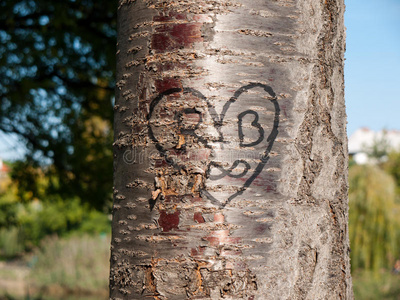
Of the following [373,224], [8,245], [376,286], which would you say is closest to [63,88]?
[376,286]

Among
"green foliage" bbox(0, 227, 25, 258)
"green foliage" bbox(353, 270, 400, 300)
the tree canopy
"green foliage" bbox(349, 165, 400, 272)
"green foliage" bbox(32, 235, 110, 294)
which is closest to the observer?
→ the tree canopy

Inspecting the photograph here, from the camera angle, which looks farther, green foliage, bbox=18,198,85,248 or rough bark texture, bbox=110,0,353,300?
green foliage, bbox=18,198,85,248

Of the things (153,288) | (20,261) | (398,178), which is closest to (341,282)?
(153,288)

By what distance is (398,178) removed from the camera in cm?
1980

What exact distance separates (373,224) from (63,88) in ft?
26.6

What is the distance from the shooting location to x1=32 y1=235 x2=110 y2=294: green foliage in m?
10.6

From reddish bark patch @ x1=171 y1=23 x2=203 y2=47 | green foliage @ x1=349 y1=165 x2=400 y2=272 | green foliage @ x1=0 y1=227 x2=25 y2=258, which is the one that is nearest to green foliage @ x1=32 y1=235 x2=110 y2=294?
green foliage @ x1=0 y1=227 x2=25 y2=258

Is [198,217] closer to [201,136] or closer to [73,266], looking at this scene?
[201,136]

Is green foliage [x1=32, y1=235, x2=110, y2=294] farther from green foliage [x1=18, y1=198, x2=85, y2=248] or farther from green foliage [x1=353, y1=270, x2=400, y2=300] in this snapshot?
green foliage [x1=353, y1=270, x2=400, y2=300]

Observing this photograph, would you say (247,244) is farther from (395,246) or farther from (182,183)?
(395,246)

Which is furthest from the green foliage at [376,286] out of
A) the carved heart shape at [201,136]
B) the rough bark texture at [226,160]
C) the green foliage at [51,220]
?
the green foliage at [51,220]

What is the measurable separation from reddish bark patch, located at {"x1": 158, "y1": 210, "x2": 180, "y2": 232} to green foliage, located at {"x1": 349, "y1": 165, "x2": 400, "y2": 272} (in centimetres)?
1040

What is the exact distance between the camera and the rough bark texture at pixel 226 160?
1025 millimetres

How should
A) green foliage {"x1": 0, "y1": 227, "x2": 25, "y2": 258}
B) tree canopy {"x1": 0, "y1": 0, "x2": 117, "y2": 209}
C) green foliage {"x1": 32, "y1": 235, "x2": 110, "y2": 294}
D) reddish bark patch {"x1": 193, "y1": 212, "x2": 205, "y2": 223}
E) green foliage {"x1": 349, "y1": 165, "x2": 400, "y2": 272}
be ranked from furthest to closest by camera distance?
green foliage {"x1": 0, "y1": 227, "x2": 25, "y2": 258} < green foliage {"x1": 349, "y1": 165, "x2": 400, "y2": 272} < green foliage {"x1": 32, "y1": 235, "x2": 110, "y2": 294} < tree canopy {"x1": 0, "y1": 0, "x2": 117, "y2": 209} < reddish bark patch {"x1": 193, "y1": 212, "x2": 205, "y2": 223}
